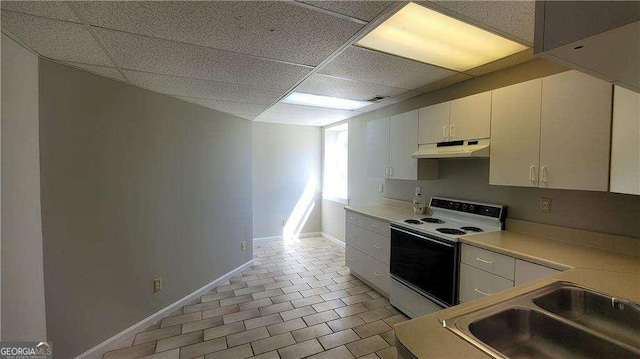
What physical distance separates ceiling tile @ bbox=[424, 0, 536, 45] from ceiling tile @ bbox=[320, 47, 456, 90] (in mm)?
635

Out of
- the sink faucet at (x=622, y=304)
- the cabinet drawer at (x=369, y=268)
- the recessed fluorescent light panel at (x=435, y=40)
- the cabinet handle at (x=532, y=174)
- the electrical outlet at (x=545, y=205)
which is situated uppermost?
the recessed fluorescent light panel at (x=435, y=40)

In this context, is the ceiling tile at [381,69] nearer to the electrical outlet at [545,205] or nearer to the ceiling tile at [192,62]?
the ceiling tile at [192,62]

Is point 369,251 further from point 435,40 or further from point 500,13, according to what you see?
point 500,13

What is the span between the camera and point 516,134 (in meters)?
2.03

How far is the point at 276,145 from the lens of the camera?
17.6 ft

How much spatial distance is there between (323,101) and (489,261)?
2571 millimetres

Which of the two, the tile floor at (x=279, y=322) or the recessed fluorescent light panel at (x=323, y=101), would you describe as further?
the recessed fluorescent light panel at (x=323, y=101)

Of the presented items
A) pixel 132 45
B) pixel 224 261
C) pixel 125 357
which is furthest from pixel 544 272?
pixel 224 261

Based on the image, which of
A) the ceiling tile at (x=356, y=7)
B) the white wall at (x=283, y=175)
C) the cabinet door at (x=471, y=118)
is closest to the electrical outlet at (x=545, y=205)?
the cabinet door at (x=471, y=118)

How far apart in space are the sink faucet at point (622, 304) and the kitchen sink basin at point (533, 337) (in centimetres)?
33

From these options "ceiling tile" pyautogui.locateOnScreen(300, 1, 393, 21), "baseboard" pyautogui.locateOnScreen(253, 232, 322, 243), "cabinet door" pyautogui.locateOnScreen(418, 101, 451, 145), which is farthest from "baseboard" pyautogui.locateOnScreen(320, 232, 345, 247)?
"ceiling tile" pyautogui.locateOnScreen(300, 1, 393, 21)

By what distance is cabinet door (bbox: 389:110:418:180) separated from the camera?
297 cm

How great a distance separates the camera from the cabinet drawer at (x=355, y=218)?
339 centimetres

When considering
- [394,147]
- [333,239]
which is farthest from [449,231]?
[333,239]
